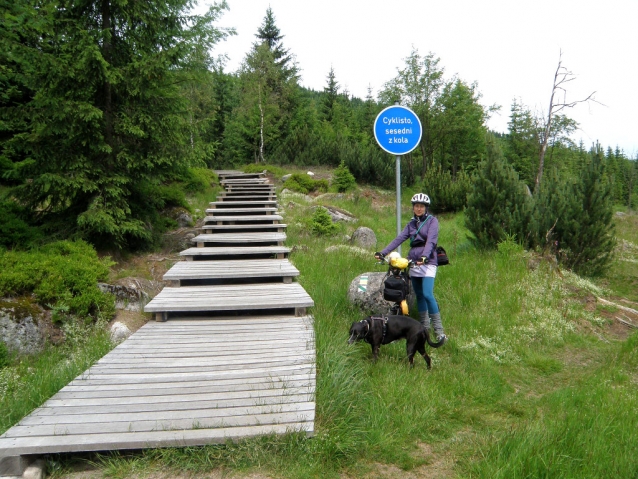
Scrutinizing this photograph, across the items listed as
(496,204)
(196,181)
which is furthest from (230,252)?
(196,181)

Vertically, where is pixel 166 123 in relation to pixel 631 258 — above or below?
above

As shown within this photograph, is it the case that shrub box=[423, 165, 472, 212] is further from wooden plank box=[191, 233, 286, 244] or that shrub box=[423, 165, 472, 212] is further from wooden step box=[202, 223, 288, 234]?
wooden plank box=[191, 233, 286, 244]

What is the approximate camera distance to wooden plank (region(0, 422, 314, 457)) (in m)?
2.51

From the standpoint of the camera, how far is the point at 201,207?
1191cm

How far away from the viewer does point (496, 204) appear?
8797mm

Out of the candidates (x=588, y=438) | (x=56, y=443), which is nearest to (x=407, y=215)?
(x=588, y=438)

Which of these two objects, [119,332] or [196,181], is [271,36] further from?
[119,332]

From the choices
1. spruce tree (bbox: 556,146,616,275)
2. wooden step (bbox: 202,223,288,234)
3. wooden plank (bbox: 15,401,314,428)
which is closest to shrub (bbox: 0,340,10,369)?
wooden plank (bbox: 15,401,314,428)

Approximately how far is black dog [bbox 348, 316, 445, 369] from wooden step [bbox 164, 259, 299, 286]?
7.34ft

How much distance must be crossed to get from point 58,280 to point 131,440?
10.6ft

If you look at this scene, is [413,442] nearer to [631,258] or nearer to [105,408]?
[105,408]

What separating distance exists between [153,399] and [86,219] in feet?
13.8

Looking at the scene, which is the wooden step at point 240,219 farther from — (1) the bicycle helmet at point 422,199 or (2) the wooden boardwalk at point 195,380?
(1) the bicycle helmet at point 422,199

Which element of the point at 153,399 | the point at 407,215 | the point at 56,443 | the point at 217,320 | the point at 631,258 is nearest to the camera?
the point at 56,443
